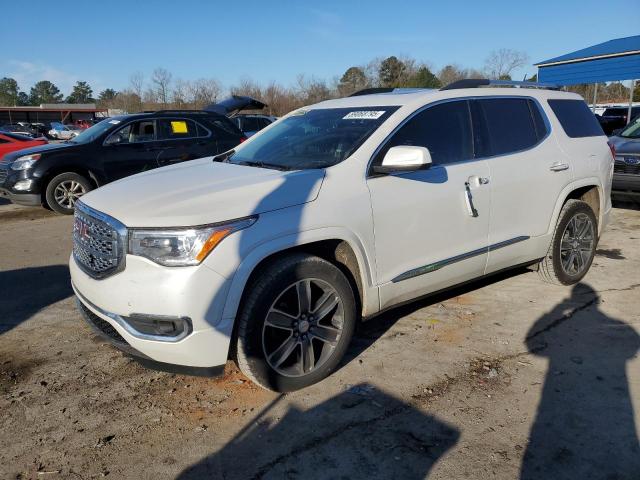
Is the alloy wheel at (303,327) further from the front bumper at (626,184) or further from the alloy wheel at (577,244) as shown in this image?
the front bumper at (626,184)

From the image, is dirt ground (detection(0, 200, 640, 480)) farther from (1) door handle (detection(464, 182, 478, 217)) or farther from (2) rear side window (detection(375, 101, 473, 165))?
(2) rear side window (detection(375, 101, 473, 165))

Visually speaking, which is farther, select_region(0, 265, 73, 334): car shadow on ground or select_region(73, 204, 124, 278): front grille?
select_region(0, 265, 73, 334): car shadow on ground

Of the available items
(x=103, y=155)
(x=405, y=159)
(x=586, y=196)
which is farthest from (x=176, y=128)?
(x=405, y=159)

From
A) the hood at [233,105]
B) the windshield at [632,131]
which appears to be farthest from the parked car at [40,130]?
the windshield at [632,131]

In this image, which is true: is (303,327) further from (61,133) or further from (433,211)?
(61,133)

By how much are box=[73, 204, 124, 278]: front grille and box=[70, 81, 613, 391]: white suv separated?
0.04 feet

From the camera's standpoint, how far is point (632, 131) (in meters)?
9.19

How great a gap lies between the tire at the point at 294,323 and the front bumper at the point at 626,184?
6681 mm

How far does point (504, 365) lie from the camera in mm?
3506

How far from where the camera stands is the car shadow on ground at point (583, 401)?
2.53 m

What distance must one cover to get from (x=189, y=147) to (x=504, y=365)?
7.31 m

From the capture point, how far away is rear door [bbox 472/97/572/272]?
13.2 feet

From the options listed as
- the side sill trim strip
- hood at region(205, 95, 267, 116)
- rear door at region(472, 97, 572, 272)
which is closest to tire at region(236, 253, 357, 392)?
the side sill trim strip

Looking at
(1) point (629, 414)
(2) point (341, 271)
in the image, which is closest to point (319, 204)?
(2) point (341, 271)
